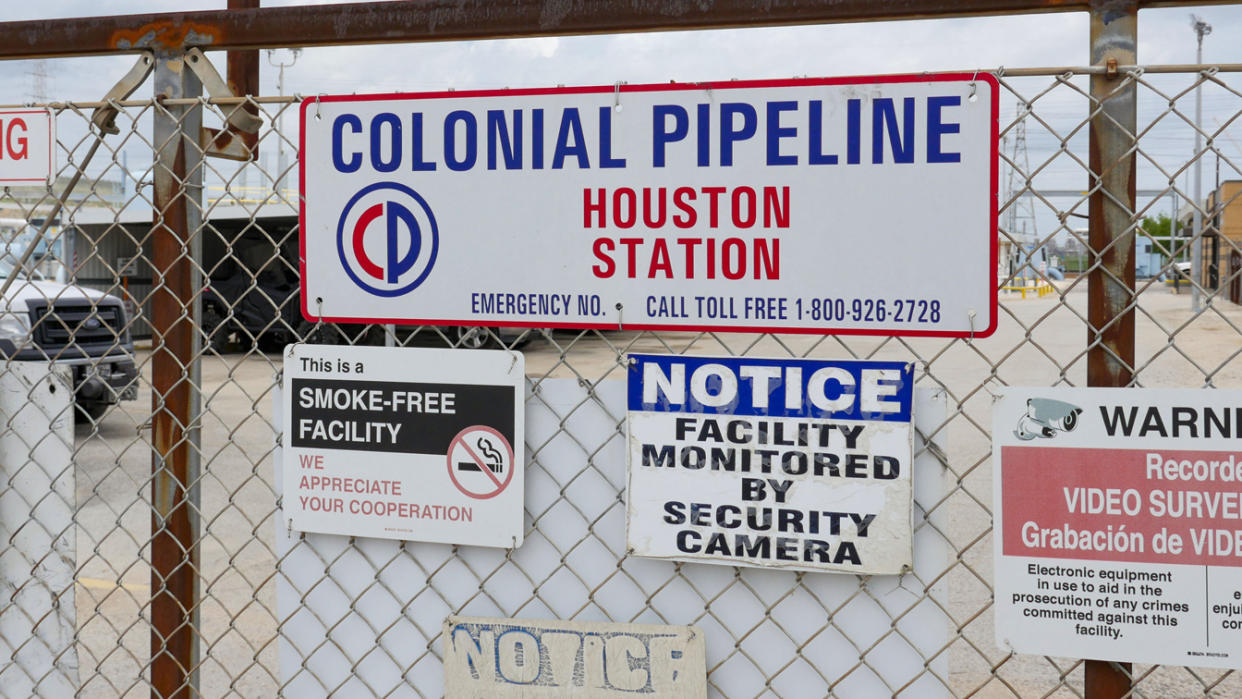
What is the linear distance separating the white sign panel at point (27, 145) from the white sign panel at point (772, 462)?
1548 millimetres

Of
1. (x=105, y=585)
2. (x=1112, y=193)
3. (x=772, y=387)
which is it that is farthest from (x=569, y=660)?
(x=105, y=585)

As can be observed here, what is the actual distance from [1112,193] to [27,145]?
2346mm

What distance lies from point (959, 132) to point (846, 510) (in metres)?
0.67

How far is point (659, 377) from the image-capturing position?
1.95 meters

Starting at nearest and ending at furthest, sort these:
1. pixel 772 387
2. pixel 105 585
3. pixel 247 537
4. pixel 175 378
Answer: pixel 772 387 → pixel 175 378 → pixel 105 585 → pixel 247 537

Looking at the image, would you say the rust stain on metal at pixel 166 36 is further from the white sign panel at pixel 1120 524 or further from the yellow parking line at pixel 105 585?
the yellow parking line at pixel 105 585

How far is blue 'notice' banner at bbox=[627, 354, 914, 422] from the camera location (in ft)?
6.00

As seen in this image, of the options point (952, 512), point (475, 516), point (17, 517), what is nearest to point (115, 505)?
point (17, 517)

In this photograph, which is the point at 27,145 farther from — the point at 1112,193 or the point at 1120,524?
the point at 1120,524

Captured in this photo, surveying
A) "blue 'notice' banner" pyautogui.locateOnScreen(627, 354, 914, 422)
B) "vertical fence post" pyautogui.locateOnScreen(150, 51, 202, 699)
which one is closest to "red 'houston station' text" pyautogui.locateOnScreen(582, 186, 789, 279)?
"blue 'notice' banner" pyautogui.locateOnScreen(627, 354, 914, 422)

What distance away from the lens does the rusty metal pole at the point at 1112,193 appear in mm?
1722

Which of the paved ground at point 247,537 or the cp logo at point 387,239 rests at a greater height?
the cp logo at point 387,239

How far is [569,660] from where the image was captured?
2.06 m

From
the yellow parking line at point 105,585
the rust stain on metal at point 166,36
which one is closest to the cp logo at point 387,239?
the rust stain on metal at point 166,36
